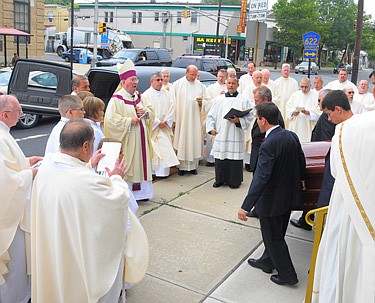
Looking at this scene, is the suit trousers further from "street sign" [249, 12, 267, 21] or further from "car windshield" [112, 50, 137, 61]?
"car windshield" [112, 50, 137, 61]

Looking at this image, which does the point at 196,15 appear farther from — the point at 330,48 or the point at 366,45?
the point at 366,45

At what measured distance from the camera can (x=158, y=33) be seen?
203ft

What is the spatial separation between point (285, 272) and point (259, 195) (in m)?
0.79

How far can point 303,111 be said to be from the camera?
8.41 meters

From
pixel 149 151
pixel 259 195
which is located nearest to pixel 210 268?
pixel 259 195

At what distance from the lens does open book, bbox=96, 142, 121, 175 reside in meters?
3.26

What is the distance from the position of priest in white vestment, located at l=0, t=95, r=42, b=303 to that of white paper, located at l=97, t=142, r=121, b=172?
549 mm

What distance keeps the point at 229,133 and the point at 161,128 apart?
1147 millimetres

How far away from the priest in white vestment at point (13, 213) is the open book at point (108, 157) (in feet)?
1.79

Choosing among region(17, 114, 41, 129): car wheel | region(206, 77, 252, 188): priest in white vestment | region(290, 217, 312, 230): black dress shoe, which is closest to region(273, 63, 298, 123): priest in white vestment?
region(206, 77, 252, 188): priest in white vestment

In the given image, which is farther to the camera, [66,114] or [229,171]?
[229,171]

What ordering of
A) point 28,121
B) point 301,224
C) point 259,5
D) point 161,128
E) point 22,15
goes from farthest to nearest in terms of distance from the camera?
point 22,15, point 28,121, point 259,5, point 161,128, point 301,224

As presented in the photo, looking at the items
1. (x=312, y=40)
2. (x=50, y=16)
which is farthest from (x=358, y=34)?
(x=50, y=16)

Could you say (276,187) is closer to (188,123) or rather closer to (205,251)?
(205,251)
